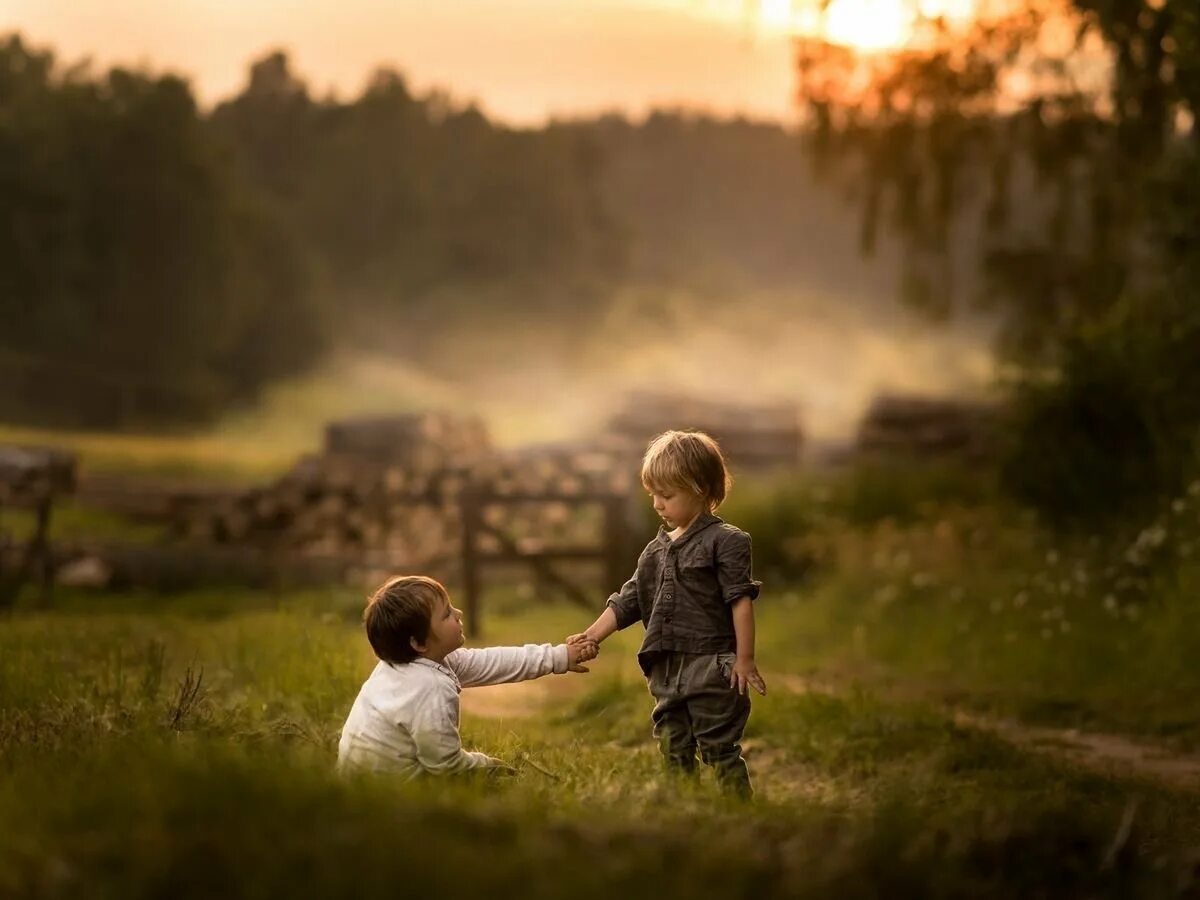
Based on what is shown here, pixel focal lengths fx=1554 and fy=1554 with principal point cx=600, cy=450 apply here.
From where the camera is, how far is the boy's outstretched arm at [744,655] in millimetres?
6102

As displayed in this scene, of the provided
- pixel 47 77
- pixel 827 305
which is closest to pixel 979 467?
pixel 47 77

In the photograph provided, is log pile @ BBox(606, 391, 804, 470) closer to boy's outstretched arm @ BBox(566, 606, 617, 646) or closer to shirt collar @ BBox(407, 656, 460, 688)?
boy's outstretched arm @ BBox(566, 606, 617, 646)

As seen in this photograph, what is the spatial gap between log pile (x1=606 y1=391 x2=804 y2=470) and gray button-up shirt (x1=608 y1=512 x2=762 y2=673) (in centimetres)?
1601

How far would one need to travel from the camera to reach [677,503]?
6367mm

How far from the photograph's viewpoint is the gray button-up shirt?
20.6 ft

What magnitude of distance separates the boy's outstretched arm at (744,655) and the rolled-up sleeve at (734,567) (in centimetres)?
5

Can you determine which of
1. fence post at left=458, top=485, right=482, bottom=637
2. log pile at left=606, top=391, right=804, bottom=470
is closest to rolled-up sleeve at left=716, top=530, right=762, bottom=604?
fence post at left=458, top=485, right=482, bottom=637

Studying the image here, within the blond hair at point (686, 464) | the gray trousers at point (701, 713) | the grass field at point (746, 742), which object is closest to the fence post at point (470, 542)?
the grass field at point (746, 742)

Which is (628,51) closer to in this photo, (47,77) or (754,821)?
(47,77)

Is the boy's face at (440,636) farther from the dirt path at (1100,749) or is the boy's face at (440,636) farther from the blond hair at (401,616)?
the dirt path at (1100,749)

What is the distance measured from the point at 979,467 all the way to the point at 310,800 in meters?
18.6

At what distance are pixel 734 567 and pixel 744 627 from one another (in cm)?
26

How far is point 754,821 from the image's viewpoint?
4.71 meters

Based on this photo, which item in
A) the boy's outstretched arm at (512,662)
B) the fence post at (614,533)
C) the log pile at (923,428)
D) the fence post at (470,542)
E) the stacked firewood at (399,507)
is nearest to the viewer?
the boy's outstretched arm at (512,662)
